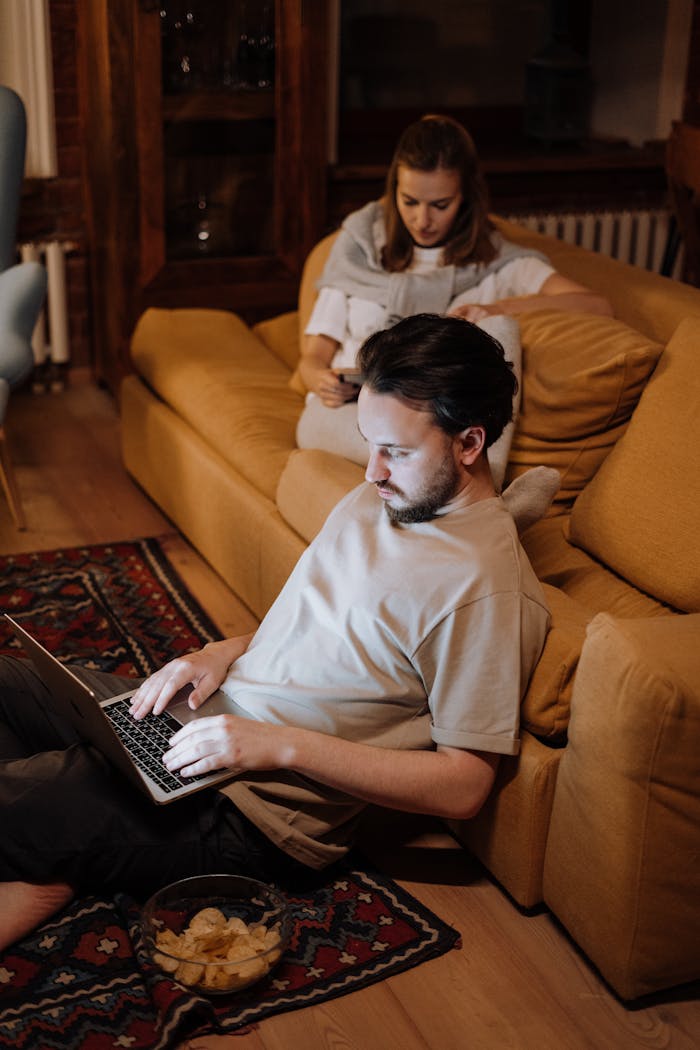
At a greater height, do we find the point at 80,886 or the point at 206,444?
the point at 206,444

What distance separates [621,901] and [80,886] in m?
0.75

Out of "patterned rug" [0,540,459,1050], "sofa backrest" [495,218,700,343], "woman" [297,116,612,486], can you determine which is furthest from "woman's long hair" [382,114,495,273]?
"patterned rug" [0,540,459,1050]

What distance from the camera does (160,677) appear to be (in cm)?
194

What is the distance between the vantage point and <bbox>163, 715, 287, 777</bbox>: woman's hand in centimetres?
174

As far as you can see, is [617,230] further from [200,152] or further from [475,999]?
[475,999]

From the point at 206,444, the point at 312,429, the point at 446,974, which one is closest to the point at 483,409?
the point at 446,974

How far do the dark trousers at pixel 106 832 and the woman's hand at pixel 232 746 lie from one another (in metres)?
0.12

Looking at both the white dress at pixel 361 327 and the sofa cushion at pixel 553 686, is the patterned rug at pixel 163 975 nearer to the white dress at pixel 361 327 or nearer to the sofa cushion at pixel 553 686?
the sofa cushion at pixel 553 686

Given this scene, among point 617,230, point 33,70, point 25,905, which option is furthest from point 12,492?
point 617,230

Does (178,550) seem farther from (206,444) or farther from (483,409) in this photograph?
(483,409)

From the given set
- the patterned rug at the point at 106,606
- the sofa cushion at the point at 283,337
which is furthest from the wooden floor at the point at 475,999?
the sofa cushion at the point at 283,337

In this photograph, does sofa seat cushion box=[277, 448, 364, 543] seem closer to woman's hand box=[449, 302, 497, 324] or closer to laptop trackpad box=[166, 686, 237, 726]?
woman's hand box=[449, 302, 497, 324]

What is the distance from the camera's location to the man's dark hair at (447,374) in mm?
1753

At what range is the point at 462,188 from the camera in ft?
9.32
